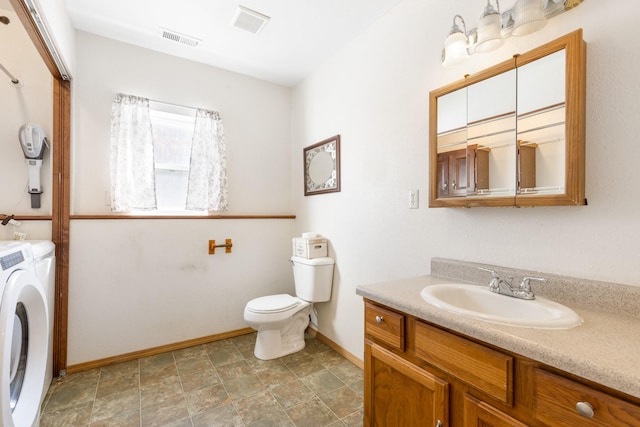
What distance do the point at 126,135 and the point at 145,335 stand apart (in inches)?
62.8

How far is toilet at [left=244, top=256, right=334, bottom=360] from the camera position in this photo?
2.25 metres

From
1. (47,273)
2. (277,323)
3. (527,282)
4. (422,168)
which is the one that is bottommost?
(277,323)

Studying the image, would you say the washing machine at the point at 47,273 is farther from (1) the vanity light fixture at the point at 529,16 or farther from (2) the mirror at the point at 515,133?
(1) the vanity light fixture at the point at 529,16

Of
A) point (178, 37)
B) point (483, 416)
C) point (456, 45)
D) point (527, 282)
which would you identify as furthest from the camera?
point (178, 37)

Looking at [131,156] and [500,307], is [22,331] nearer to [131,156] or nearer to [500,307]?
[131,156]

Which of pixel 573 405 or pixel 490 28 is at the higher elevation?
pixel 490 28

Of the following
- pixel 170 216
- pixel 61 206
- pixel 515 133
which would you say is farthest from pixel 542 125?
pixel 61 206

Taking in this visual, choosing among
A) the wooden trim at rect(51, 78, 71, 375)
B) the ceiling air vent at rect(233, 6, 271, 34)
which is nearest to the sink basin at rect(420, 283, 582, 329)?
the ceiling air vent at rect(233, 6, 271, 34)

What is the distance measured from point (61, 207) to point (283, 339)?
1.88 meters

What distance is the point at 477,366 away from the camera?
2.96 feet

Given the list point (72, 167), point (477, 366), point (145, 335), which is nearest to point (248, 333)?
point (145, 335)

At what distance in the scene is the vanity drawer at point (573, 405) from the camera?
63cm

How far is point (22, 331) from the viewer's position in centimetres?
144

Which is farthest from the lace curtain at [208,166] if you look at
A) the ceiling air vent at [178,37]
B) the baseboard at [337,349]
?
the baseboard at [337,349]
